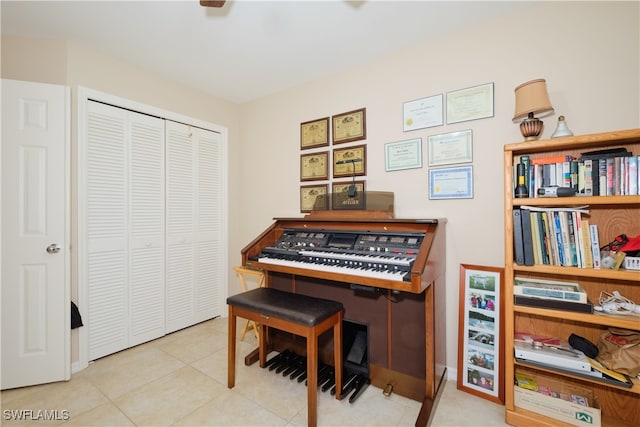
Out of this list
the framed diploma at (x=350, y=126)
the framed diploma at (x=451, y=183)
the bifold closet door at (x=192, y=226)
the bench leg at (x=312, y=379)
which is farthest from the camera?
the bifold closet door at (x=192, y=226)

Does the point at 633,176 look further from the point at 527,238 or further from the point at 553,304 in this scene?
the point at 553,304

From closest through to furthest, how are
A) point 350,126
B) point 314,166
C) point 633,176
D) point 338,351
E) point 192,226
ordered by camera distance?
point 633,176 → point 338,351 → point 350,126 → point 314,166 → point 192,226

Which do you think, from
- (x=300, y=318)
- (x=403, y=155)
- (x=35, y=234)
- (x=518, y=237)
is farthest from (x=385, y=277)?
(x=35, y=234)

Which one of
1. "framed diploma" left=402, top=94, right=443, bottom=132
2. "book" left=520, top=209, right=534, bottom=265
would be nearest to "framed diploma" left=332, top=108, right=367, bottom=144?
"framed diploma" left=402, top=94, right=443, bottom=132

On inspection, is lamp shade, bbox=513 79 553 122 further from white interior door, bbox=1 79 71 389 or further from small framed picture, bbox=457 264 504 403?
white interior door, bbox=1 79 71 389

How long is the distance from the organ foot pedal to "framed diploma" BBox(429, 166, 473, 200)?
1.40m

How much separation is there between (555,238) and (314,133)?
1.96 m

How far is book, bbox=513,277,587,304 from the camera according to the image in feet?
4.68

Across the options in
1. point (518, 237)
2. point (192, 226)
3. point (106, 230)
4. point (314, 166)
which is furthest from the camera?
point (192, 226)

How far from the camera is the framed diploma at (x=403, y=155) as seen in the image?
211cm

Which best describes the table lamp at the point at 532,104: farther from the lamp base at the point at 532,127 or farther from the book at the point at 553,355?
Result: the book at the point at 553,355

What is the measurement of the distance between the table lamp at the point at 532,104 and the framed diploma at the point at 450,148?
0.32m

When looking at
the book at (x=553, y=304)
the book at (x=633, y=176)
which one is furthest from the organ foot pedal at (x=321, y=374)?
the book at (x=633, y=176)

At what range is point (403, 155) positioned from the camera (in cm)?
217
